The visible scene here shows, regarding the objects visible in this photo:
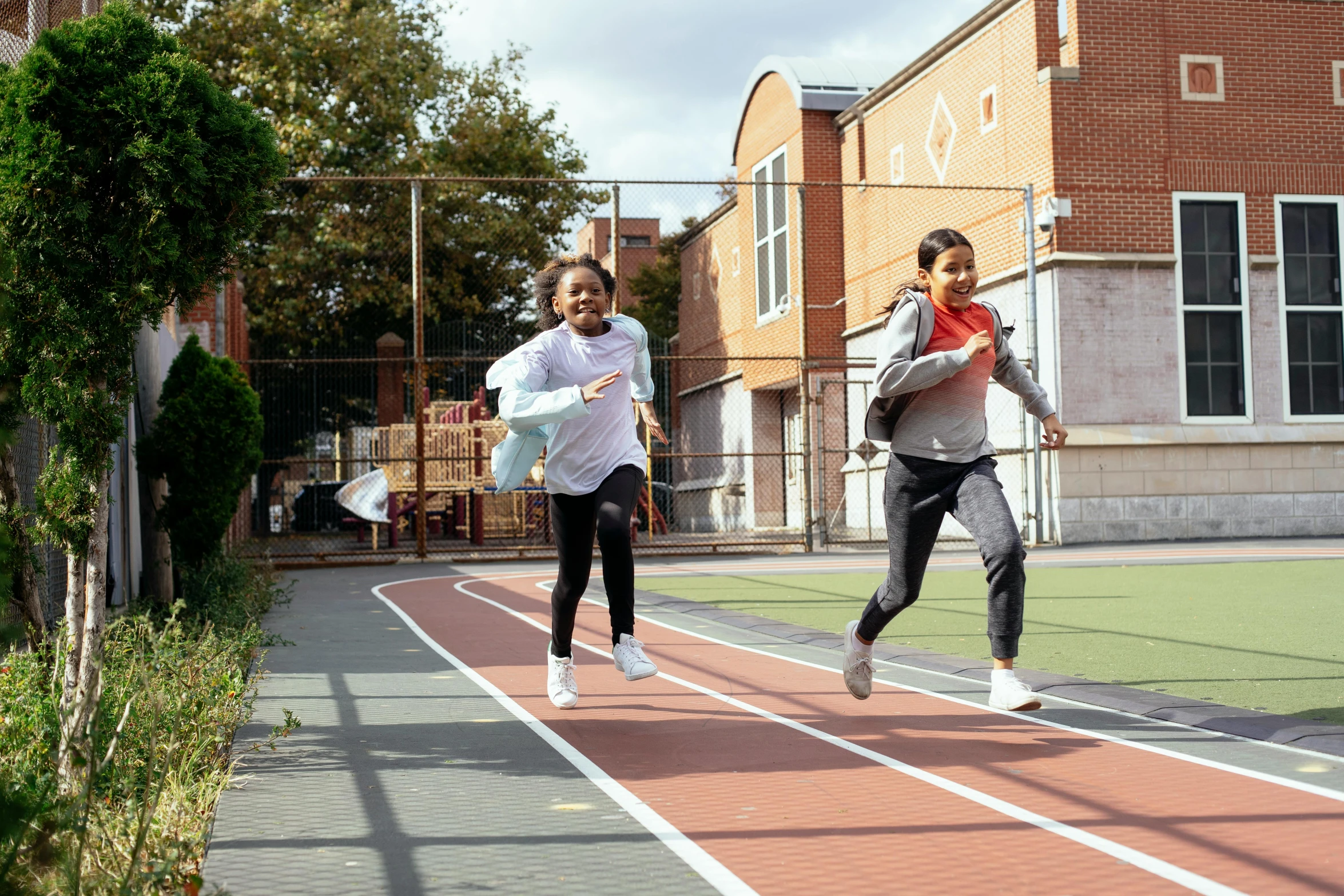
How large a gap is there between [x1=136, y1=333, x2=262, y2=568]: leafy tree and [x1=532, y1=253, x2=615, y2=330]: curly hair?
4.74m

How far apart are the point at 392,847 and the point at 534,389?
7.99ft

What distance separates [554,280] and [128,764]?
2.96 metres

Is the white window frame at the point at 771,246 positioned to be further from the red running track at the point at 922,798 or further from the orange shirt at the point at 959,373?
the orange shirt at the point at 959,373

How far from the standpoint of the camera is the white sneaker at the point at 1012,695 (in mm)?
5434

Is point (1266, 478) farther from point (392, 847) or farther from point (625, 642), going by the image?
point (392, 847)

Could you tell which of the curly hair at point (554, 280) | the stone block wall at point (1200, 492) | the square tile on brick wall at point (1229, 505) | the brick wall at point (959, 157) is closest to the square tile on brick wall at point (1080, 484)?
the stone block wall at point (1200, 492)

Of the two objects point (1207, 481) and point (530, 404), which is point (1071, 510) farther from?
point (530, 404)

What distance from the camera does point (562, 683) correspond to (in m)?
6.21

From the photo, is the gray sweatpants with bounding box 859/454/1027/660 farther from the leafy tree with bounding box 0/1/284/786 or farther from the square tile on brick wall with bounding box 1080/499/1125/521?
the square tile on brick wall with bounding box 1080/499/1125/521

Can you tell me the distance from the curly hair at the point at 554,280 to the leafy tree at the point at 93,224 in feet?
5.33

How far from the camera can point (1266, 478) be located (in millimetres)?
20000

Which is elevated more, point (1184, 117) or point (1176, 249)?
point (1184, 117)

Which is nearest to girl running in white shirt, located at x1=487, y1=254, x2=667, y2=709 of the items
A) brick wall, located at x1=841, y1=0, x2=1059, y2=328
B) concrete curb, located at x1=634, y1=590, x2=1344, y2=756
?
concrete curb, located at x1=634, y1=590, x2=1344, y2=756

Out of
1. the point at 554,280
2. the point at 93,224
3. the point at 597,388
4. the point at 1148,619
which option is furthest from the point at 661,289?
the point at 93,224
